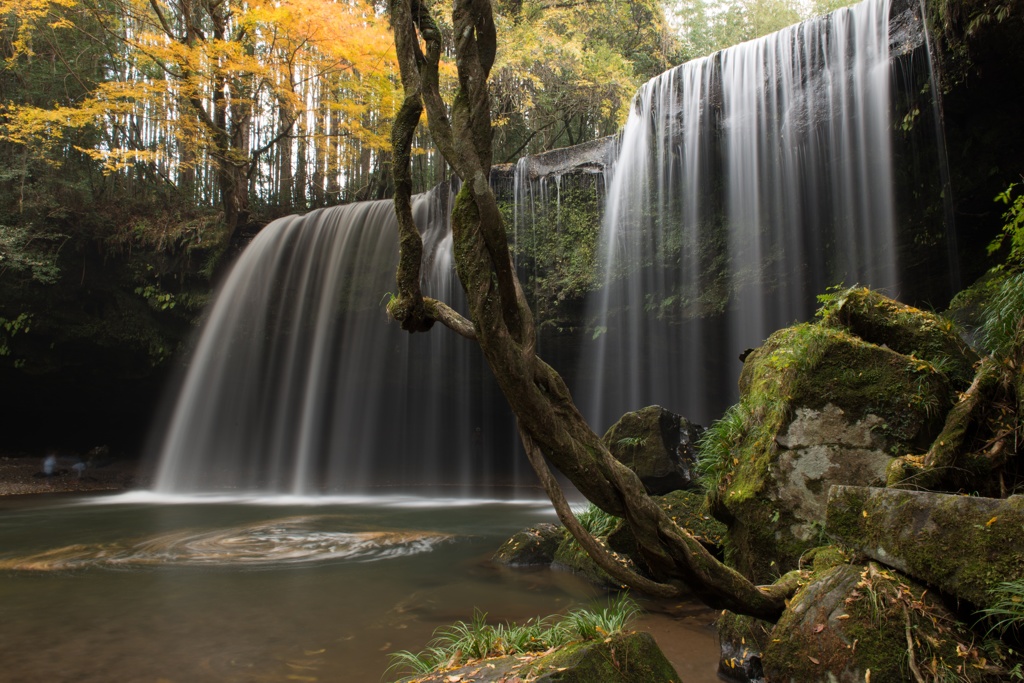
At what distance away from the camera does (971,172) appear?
8.11 metres

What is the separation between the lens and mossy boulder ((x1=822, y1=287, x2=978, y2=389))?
4.07m

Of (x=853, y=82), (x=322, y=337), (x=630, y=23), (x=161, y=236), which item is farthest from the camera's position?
(x=630, y=23)

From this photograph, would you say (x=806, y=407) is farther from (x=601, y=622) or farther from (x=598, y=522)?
(x=598, y=522)

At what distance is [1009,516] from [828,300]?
276 cm

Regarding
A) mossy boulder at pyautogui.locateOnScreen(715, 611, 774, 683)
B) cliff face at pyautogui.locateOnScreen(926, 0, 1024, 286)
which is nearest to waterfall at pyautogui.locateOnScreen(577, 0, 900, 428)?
cliff face at pyautogui.locateOnScreen(926, 0, 1024, 286)

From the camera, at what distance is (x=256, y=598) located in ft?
17.4

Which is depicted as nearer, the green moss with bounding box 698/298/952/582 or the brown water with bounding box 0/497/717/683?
the green moss with bounding box 698/298/952/582

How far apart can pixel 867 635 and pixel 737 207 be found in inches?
349

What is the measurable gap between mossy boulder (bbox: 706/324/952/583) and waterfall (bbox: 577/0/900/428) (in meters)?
5.76

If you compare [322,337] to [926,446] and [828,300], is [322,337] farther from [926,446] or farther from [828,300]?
[926,446]

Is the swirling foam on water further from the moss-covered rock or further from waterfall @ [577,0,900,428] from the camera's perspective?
waterfall @ [577,0,900,428]

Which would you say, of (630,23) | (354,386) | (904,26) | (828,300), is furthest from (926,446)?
(630,23)

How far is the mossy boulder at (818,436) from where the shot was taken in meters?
3.75

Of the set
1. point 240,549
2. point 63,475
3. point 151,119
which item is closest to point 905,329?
point 240,549
